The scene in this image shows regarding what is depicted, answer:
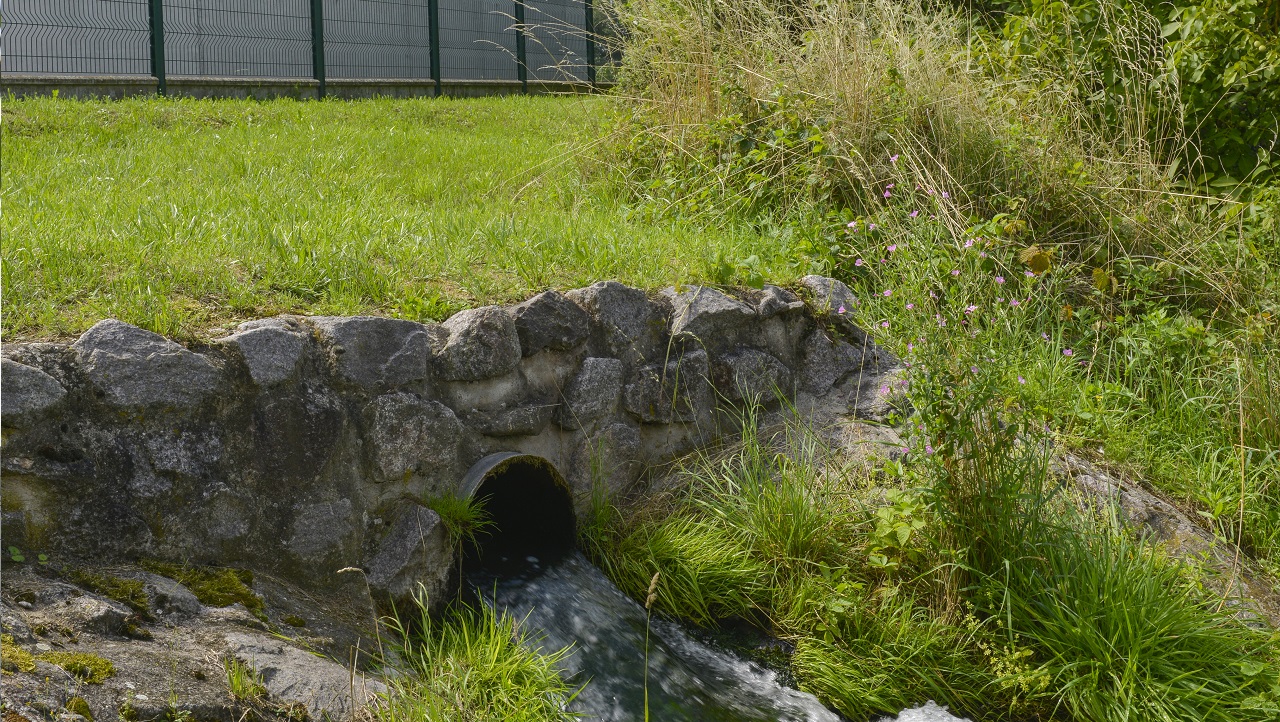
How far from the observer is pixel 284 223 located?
15.3 ft

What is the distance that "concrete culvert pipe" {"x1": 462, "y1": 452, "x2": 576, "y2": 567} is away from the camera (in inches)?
159

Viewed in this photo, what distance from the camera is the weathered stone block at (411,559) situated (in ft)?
12.2

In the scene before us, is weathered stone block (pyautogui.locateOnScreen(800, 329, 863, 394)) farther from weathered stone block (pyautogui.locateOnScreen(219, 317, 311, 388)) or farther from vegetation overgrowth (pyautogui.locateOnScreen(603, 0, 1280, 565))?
weathered stone block (pyautogui.locateOnScreen(219, 317, 311, 388))

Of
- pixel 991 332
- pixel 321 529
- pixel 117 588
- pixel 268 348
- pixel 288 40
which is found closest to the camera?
pixel 117 588

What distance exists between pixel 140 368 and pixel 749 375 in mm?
2608

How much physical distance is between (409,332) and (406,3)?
12.5 meters

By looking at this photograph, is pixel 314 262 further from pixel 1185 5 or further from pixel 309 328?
pixel 1185 5

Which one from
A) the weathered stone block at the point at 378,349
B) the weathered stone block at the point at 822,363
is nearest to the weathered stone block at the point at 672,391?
the weathered stone block at the point at 822,363

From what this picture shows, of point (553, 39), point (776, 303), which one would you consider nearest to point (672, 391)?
point (776, 303)

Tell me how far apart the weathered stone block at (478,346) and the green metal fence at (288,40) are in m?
4.13

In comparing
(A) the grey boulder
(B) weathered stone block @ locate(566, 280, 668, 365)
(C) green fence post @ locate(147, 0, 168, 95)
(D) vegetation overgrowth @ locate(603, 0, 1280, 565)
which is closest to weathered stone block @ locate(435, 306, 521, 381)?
(B) weathered stone block @ locate(566, 280, 668, 365)

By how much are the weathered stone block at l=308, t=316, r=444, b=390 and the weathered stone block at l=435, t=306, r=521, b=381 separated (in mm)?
77

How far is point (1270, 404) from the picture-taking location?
486cm

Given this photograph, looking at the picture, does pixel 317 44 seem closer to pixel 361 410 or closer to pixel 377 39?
pixel 377 39
